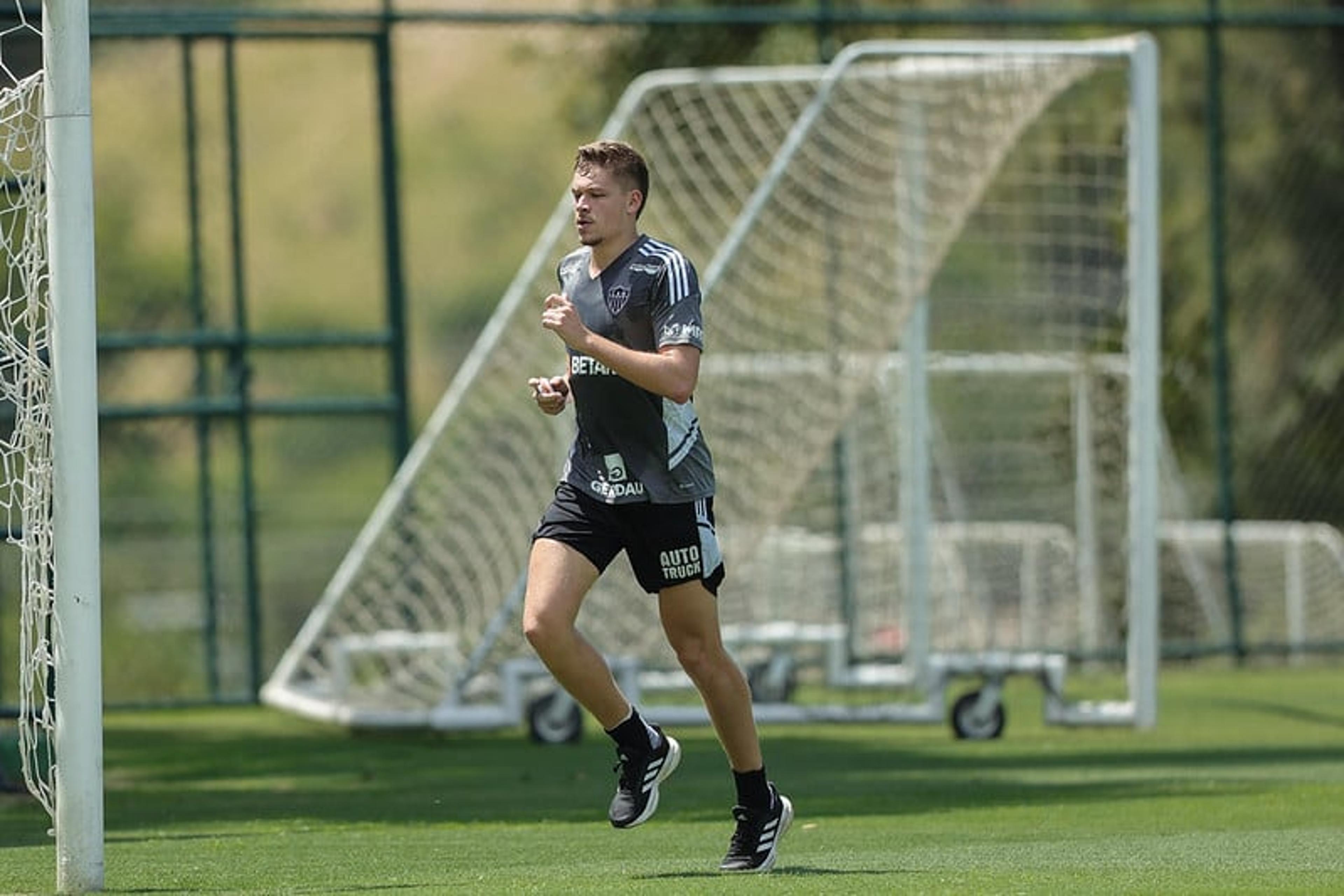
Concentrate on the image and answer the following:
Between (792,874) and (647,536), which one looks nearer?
(792,874)

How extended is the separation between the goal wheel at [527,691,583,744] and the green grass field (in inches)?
3.5

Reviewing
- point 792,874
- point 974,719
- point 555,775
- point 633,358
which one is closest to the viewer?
point 633,358

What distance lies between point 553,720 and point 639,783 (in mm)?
4767

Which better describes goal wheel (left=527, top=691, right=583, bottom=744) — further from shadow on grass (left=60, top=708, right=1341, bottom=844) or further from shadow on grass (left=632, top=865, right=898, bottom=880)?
shadow on grass (left=632, top=865, right=898, bottom=880)

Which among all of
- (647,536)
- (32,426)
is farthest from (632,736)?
(32,426)

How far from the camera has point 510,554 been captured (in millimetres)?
12992

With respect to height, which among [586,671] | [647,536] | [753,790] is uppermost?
[647,536]

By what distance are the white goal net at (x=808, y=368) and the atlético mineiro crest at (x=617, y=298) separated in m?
4.73

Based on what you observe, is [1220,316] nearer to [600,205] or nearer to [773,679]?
[773,679]

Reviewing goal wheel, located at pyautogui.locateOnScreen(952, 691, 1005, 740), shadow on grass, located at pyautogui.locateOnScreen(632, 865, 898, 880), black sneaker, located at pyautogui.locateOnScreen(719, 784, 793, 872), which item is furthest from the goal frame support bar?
goal wheel, located at pyautogui.locateOnScreen(952, 691, 1005, 740)

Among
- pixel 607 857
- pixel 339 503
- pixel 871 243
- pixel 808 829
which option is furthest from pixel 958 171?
pixel 339 503

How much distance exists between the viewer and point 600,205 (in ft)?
24.2

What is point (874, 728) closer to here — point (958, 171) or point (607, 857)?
point (958, 171)

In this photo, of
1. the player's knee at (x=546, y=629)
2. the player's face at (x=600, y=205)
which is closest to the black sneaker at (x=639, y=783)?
the player's knee at (x=546, y=629)
